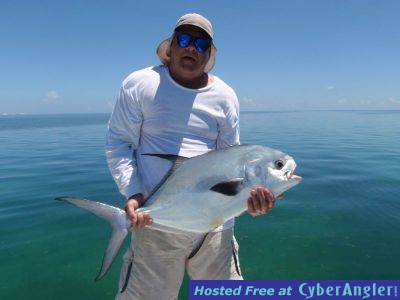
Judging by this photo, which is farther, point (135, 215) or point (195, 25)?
point (195, 25)

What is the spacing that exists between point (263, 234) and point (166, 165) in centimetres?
395

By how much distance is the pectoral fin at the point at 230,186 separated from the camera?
2.49 m

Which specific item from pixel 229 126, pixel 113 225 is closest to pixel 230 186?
pixel 229 126

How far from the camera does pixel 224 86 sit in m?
3.04

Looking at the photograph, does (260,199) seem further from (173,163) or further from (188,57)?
(188,57)

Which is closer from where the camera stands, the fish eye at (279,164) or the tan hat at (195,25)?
the fish eye at (279,164)

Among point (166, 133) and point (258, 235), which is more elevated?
point (166, 133)

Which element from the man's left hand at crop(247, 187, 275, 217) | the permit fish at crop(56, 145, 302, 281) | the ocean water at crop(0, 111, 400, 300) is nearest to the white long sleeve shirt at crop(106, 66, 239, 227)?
the permit fish at crop(56, 145, 302, 281)

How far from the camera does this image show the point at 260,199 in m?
2.46

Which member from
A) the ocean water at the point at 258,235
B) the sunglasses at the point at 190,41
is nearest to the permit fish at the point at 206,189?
the sunglasses at the point at 190,41

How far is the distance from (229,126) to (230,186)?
2.34ft

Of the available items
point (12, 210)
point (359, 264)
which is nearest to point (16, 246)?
point (12, 210)

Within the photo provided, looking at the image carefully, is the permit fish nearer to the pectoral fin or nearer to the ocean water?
the pectoral fin

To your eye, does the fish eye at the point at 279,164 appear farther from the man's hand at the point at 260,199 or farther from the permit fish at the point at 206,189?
the man's hand at the point at 260,199
